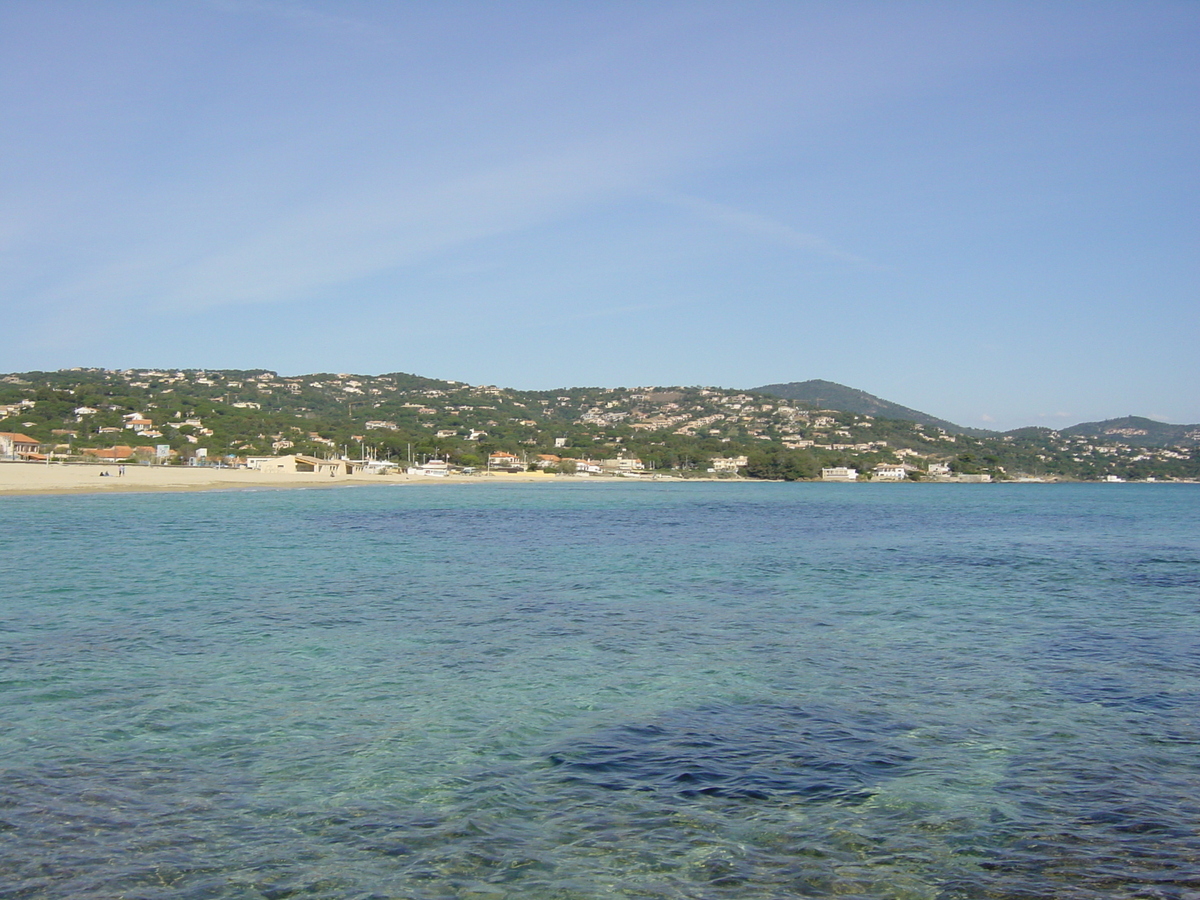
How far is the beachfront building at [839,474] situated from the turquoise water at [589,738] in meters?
136

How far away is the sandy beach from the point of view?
53.1m

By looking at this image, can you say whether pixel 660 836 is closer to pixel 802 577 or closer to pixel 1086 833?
pixel 1086 833

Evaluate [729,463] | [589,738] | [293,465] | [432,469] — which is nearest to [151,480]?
[293,465]

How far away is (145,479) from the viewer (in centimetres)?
6456

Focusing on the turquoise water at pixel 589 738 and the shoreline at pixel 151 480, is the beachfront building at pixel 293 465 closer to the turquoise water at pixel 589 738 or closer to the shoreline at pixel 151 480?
the shoreline at pixel 151 480

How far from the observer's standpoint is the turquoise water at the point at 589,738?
16.3 ft

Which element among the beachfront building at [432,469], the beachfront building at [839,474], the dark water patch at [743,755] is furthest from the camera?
the beachfront building at [839,474]

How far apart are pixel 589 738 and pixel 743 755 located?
1.32 meters

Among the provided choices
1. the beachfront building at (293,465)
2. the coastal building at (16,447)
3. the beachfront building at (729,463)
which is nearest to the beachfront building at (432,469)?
the beachfront building at (293,465)

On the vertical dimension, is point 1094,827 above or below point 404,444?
below

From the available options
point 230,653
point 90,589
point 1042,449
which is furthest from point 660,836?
point 1042,449

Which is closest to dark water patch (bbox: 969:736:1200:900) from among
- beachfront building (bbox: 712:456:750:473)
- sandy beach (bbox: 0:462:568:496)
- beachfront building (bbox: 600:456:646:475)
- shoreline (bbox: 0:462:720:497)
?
shoreline (bbox: 0:462:720:497)

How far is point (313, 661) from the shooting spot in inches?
399

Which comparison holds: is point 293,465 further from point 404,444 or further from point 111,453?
point 404,444
